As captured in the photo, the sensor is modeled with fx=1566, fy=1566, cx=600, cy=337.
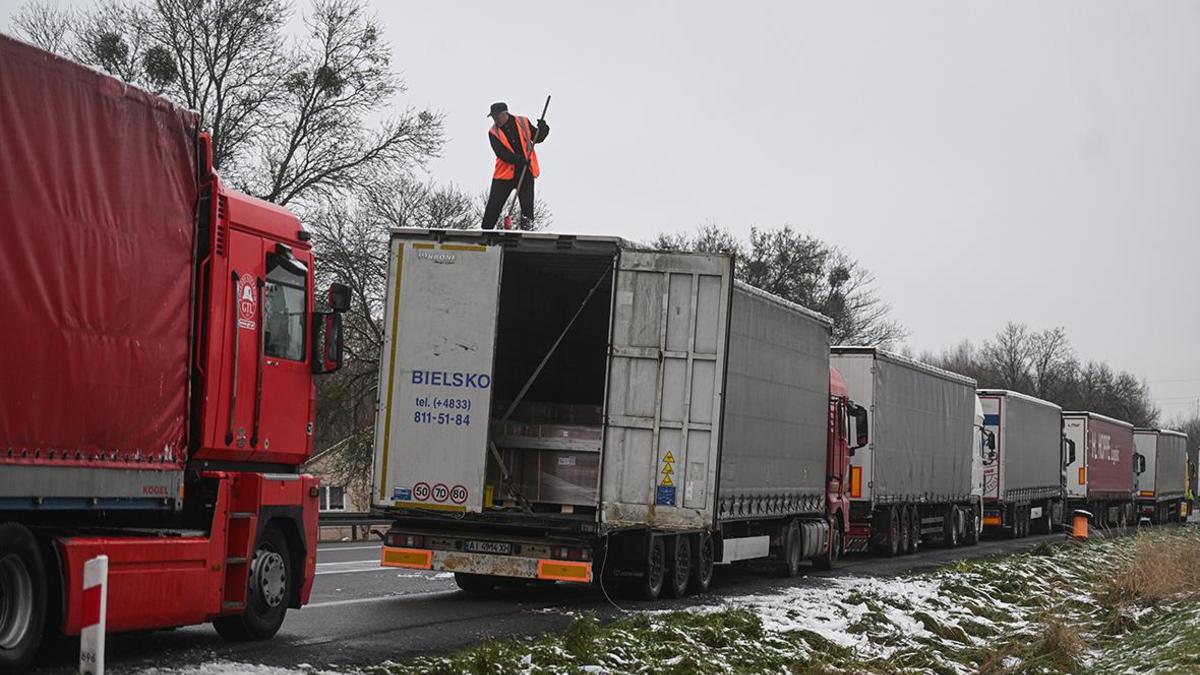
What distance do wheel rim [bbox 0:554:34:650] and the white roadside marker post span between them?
1.20 m

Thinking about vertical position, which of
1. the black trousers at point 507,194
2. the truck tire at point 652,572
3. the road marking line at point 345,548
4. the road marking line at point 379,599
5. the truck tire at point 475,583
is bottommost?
the road marking line at point 345,548

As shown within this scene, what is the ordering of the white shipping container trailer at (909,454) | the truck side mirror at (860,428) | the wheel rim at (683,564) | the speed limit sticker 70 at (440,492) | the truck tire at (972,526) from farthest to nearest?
1. the truck tire at (972,526)
2. the white shipping container trailer at (909,454)
3. the truck side mirror at (860,428)
4. the wheel rim at (683,564)
5. the speed limit sticker 70 at (440,492)

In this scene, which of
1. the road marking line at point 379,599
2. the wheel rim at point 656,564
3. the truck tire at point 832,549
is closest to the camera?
the road marking line at point 379,599

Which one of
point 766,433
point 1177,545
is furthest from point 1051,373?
point 766,433

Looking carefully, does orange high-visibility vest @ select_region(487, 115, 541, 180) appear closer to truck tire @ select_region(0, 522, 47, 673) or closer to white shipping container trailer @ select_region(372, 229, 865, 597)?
white shipping container trailer @ select_region(372, 229, 865, 597)

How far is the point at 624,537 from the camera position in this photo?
1638 cm

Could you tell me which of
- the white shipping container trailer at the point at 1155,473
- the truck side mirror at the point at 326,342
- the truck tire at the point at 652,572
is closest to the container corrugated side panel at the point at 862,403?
the truck tire at the point at 652,572

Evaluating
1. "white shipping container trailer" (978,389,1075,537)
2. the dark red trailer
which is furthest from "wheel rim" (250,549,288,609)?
the dark red trailer

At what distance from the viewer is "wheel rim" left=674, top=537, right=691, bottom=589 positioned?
17.2 m

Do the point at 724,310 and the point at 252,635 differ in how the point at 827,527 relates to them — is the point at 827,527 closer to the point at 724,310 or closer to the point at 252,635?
the point at 724,310

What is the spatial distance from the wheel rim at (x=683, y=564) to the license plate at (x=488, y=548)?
7.73ft

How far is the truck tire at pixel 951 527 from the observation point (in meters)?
33.7

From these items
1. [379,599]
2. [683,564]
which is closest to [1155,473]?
[683,564]

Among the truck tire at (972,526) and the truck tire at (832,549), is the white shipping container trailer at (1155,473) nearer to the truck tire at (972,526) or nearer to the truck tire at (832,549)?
the truck tire at (972,526)
